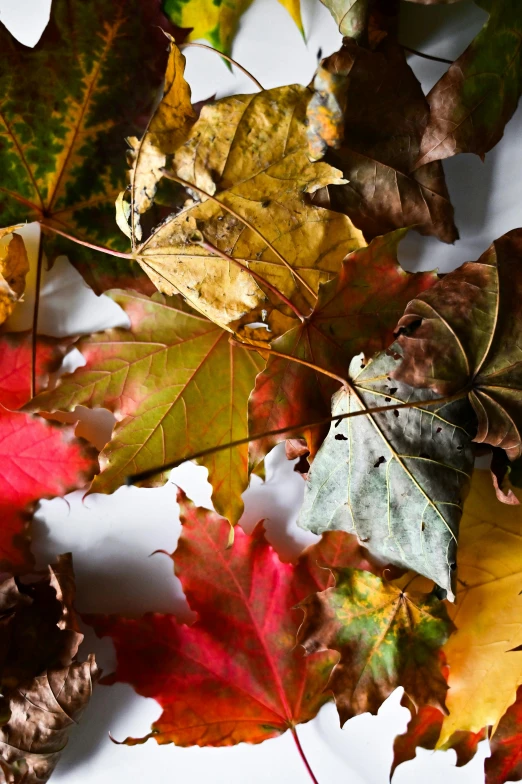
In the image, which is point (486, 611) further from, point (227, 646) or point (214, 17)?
point (214, 17)

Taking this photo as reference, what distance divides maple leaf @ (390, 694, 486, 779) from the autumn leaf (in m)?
0.02

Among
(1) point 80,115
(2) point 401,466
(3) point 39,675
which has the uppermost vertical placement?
(1) point 80,115

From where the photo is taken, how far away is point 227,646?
2.46 ft

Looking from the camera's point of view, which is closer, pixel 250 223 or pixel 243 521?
pixel 250 223

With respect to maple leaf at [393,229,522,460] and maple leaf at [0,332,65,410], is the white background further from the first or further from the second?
maple leaf at [393,229,522,460]

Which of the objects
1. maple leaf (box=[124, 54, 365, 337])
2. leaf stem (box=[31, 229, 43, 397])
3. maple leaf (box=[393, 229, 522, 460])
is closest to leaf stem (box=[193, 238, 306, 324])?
maple leaf (box=[124, 54, 365, 337])

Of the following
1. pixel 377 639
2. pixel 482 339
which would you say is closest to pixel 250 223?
pixel 482 339

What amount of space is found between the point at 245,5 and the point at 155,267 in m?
0.33

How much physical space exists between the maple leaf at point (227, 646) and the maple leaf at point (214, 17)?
0.51m

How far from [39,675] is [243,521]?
11.1 inches

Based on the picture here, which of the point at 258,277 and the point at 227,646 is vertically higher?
the point at 258,277

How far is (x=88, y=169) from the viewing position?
72 cm

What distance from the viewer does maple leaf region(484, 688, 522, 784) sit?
2.23 feet

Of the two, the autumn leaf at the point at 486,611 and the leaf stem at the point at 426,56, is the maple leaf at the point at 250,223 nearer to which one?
the leaf stem at the point at 426,56
